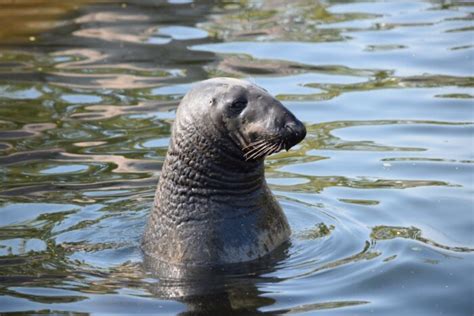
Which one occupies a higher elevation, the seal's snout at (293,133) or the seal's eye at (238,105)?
the seal's eye at (238,105)

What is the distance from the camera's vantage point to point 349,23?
17.3 meters

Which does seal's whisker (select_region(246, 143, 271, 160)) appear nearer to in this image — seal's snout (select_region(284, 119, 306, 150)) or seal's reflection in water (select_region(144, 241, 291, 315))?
seal's snout (select_region(284, 119, 306, 150))

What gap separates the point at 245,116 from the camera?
28.8 ft

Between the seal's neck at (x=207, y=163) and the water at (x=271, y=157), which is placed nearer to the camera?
the water at (x=271, y=157)

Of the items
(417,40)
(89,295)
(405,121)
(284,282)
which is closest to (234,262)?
(284,282)

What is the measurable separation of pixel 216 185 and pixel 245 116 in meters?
0.56

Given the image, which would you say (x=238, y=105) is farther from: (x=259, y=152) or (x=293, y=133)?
(x=293, y=133)

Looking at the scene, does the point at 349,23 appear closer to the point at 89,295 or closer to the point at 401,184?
the point at 401,184

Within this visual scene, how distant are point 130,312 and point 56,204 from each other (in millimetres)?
2627

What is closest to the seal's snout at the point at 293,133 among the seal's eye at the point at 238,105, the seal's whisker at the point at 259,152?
the seal's whisker at the point at 259,152

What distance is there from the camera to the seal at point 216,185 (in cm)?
882

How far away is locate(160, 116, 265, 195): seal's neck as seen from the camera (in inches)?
351

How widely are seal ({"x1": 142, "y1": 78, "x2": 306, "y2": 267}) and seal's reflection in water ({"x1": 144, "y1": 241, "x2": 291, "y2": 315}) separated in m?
0.10

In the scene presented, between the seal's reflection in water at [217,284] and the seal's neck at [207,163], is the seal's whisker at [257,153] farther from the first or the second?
the seal's reflection in water at [217,284]
